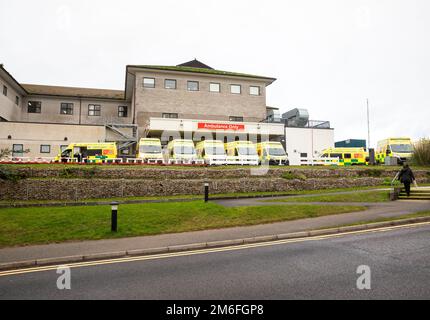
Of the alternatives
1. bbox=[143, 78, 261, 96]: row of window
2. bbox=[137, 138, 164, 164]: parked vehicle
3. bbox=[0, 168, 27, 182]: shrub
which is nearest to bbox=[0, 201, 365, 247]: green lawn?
bbox=[0, 168, 27, 182]: shrub

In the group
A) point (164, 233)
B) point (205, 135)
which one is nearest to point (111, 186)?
point (164, 233)

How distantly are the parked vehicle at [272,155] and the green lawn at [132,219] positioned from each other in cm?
1187

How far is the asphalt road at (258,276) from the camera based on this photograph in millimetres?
4617

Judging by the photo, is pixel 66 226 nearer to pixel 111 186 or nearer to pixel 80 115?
pixel 111 186

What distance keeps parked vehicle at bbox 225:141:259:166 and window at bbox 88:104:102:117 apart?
26.4 meters


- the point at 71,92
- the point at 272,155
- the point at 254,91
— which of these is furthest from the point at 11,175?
the point at 71,92

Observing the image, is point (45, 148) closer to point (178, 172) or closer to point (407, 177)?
point (178, 172)

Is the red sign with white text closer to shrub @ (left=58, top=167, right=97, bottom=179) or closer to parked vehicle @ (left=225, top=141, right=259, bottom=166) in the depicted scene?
parked vehicle @ (left=225, top=141, right=259, bottom=166)

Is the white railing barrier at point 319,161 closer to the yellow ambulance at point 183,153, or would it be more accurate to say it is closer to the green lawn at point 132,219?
the yellow ambulance at point 183,153

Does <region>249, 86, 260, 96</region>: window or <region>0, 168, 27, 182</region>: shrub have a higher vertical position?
<region>249, 86, 260, 96</region>: window

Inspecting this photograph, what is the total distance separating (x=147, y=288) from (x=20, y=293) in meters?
2.15

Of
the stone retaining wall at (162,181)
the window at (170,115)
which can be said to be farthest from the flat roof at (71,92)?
the stone retaining wall at (162,181)

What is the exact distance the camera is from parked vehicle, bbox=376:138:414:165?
26.8 metres

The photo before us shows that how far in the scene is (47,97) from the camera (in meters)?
42.3
